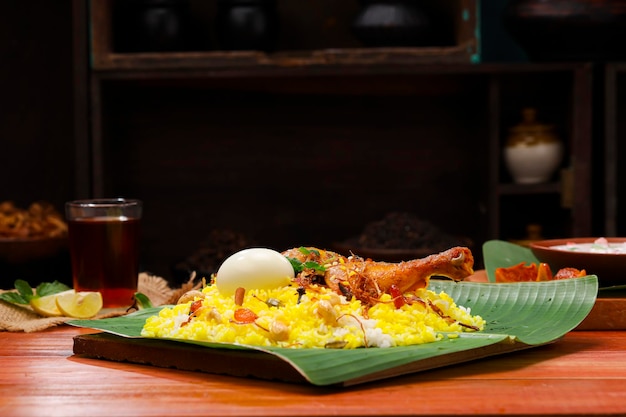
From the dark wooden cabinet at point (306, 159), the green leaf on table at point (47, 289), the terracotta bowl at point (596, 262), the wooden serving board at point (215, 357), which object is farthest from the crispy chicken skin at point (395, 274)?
the dark wooden cabinet at point (306, 159)

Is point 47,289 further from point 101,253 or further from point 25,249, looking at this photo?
point 25,249

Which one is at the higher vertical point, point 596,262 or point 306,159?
point 306,159

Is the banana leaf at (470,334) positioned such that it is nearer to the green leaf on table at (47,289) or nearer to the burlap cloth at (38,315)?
the burlap cloth at (38,315)

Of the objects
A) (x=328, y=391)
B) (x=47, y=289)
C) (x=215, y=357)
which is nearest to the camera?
(x=328, y=391)

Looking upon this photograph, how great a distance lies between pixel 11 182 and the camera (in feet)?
12.7

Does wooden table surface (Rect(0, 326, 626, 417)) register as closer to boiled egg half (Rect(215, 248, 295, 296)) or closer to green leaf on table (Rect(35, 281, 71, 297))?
boiled egg half (Rect(215, 248, 295, 296))

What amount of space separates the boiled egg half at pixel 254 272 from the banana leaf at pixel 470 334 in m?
0.15

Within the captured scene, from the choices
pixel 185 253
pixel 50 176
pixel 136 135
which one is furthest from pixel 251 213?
pixel 50 176

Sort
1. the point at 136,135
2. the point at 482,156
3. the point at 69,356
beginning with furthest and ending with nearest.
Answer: the point at 136,135
the point at 482,156
the point at 69,356

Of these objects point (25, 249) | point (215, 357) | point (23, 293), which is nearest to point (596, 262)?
point (215, 357)

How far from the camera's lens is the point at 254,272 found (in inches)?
56.9

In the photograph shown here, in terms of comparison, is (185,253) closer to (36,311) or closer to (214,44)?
(214,44)

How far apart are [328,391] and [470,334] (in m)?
0.31

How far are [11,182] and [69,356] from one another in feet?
8.49
